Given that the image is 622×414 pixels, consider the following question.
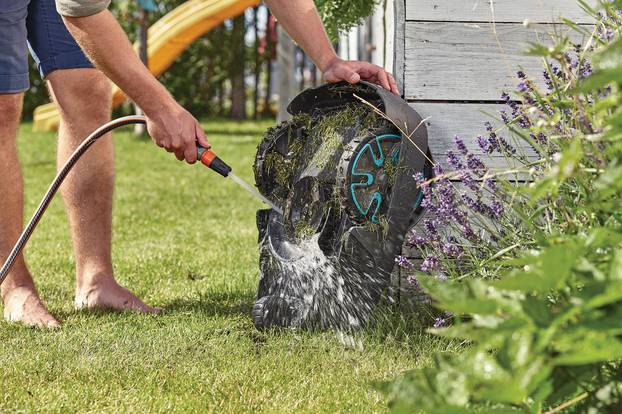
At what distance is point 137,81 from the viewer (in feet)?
6.82

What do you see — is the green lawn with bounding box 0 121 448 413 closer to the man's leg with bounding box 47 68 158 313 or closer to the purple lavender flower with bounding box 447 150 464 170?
the man's leg with bounding box 47 68 158 313

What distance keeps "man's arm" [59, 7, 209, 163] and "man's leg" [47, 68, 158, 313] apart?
61cm

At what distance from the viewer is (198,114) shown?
39.9 feet

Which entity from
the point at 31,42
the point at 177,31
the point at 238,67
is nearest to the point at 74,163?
the point at 31,42

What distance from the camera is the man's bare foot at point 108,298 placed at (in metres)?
2.64

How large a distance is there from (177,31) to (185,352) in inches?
288

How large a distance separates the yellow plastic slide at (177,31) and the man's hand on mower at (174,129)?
6.57 meters

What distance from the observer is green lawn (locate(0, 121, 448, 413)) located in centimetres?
183

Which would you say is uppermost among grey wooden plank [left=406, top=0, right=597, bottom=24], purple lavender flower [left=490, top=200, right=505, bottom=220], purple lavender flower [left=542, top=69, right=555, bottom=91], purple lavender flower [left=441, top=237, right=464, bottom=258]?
grey wooden plank [left=406, top=0, right=597, bottom=24]

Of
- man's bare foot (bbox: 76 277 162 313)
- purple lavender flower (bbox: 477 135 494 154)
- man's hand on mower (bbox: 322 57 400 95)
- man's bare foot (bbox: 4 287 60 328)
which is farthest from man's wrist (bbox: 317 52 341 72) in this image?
man's bare foot (bbox: 4 287 60 328)

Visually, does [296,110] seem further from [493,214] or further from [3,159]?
[3,159]

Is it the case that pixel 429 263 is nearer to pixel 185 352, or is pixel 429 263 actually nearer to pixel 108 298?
pixel 185 352

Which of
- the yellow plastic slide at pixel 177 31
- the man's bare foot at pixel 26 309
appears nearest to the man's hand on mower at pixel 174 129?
the man's bare foot at pixel 26 309

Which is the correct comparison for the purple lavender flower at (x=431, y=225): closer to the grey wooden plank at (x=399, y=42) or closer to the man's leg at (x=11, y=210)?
the grey wooden plank at (x=399, y=42)
